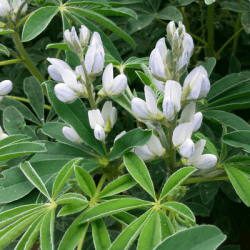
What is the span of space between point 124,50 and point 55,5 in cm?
47

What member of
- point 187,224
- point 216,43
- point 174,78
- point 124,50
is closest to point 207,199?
point 187,224

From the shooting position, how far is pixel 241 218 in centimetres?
140

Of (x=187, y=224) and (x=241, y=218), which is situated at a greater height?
(x=187, y=224)

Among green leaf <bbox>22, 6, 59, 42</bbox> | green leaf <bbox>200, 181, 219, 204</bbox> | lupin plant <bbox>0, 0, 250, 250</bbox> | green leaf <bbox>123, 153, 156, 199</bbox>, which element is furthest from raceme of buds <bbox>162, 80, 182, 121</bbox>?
green leaf <bbox>200, 181, 219, 204</bbox>

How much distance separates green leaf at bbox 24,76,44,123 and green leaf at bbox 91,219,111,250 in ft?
1.73

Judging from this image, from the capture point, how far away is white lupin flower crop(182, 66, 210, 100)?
1.71 feet

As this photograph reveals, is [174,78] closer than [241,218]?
Yes

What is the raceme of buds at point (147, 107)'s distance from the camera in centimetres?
54

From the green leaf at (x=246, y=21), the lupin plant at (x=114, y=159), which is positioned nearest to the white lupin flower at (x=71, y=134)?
the lupin plant at (x=114, y=159)

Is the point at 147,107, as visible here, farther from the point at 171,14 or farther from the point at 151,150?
the point at 171,14

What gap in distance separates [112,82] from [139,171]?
20 cm

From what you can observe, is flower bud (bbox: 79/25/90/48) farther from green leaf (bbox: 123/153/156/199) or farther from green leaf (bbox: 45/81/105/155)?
green leaf (bbox: 123/153/156/199)

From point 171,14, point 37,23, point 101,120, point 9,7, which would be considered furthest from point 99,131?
point 171,14

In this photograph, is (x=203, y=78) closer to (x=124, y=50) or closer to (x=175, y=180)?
(x=175, y=180)
